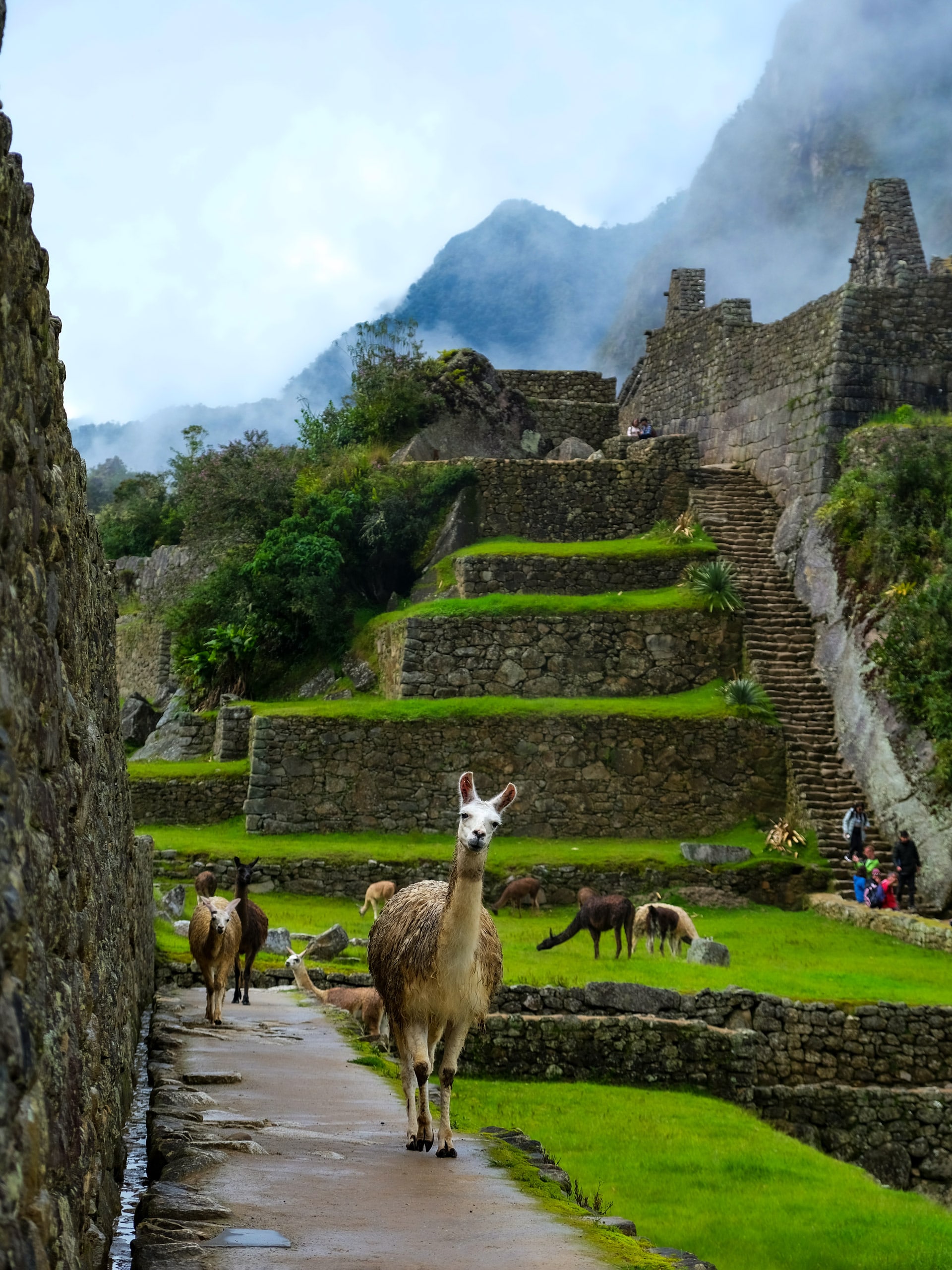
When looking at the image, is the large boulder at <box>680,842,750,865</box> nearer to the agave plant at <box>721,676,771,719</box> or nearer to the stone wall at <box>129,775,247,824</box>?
the agave plant at <box>721,676,771,719</box>

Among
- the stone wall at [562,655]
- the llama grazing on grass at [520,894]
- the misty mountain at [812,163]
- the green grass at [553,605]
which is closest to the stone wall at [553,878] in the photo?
the llama grazing on grass at [520,894]

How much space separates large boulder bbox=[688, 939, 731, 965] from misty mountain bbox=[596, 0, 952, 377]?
167ft

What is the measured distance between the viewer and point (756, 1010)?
14.6m

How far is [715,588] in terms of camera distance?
94.5 feet

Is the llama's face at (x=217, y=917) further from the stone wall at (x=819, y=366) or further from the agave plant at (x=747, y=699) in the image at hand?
the stone wall at (x=819, y=366)

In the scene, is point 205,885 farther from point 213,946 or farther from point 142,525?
point 142,525

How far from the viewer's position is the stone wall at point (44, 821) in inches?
107

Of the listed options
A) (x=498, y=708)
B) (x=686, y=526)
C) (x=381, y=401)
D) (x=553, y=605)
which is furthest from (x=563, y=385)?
(x=498, y=708)

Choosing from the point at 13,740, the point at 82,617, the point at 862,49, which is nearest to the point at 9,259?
the point at 13,740

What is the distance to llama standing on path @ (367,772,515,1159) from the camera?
24.5ft

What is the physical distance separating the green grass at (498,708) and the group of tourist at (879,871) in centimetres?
358

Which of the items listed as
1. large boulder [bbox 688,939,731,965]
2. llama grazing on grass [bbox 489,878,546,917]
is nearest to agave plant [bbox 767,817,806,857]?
llama grazing on grass [bbox 489,878,546,917]

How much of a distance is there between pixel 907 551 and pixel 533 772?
7.82 metres

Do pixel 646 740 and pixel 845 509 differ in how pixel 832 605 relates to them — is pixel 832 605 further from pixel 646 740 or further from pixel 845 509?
pixel 646 740
